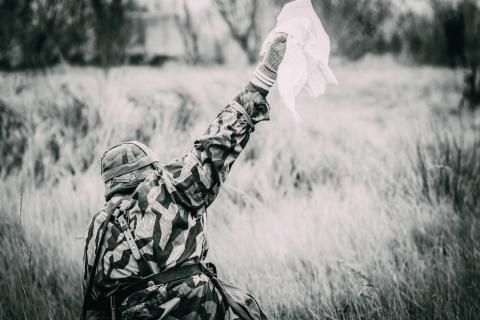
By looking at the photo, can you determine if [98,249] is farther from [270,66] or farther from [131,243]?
[270,66]

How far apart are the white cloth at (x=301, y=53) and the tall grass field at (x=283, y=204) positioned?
1.19m

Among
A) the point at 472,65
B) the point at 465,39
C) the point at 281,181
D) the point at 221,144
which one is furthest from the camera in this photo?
the point at 465,39

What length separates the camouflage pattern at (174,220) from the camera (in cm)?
150

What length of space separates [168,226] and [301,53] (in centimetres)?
79

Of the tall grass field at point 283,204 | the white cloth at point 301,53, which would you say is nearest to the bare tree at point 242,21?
the tall grass field at point 283,204

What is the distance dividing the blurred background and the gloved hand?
1.32 m

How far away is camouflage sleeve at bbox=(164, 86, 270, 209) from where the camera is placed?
1.49 metres

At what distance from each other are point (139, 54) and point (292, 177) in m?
11.8

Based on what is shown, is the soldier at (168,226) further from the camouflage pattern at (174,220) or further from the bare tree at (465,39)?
the bare tree at (465,39)

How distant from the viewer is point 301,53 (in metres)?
1.60

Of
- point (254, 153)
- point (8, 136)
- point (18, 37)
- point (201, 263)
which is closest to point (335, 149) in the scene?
point (254, 153)

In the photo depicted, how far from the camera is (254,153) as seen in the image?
451 cm

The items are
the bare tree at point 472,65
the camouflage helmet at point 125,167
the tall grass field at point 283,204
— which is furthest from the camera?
the bare tree at point 472,65

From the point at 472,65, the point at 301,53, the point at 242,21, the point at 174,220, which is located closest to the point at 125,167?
the point at 174,220
